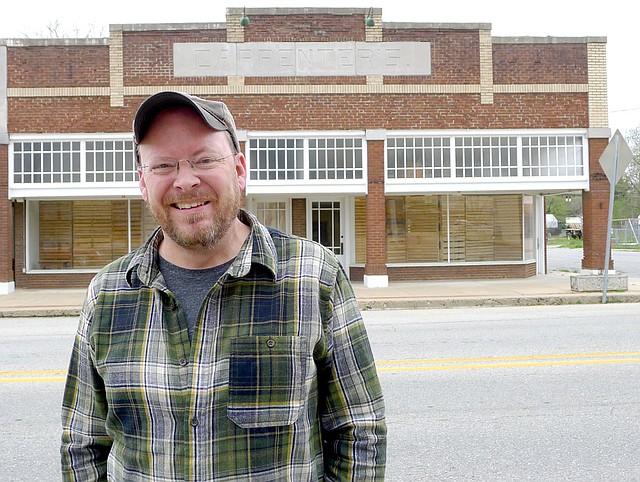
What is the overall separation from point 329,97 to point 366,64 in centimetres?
125

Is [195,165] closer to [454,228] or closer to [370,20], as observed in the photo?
[370,20]

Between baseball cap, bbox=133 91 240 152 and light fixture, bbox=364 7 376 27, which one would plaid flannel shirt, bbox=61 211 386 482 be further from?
light fixture, bbox=364 7 376 27

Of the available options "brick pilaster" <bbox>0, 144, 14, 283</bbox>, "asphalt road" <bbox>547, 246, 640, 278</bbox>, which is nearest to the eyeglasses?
"brick pilaster" <bbox>0, 144, 14, 283</bbox>

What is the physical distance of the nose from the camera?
77.2 inches

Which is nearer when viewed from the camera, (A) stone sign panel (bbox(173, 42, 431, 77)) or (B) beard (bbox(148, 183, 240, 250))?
(B) beard (bbox(148, 183, 240, 250))

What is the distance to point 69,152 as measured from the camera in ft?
55.5

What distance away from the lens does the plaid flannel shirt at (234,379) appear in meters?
1.88

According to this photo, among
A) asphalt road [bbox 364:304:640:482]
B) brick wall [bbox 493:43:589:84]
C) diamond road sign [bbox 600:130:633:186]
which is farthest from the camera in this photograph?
brick wall [bbox 493:43:589:84]

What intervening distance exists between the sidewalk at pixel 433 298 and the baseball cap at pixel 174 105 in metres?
12.2

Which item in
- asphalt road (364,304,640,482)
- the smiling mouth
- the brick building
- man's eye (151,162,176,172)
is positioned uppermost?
the brick building

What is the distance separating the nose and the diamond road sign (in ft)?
44.8

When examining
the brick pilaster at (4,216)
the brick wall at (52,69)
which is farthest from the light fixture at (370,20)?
the brick pilaster at (4,216)

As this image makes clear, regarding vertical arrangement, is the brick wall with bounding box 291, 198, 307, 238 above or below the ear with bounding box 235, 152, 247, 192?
above

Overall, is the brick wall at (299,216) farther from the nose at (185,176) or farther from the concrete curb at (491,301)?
the nose at (185,176)
